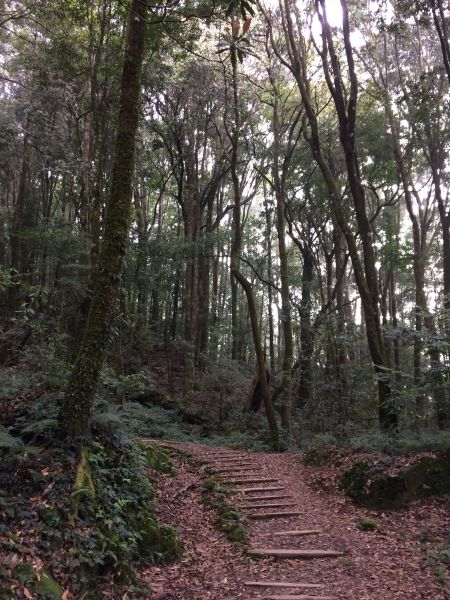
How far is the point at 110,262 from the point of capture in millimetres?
6137

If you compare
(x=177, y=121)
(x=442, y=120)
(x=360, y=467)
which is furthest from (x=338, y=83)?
(x=177, y=121)

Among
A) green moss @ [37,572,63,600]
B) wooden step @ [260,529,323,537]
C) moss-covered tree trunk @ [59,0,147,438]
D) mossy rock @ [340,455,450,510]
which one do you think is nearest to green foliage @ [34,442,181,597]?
green moss @ [37,572,63,600]

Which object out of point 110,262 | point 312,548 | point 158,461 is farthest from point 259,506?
point 110,262

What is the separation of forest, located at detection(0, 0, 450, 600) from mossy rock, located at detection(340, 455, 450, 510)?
0.10 ft

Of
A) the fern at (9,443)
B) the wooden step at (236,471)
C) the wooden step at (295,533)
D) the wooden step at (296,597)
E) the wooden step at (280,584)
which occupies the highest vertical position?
the fern at (9,443)

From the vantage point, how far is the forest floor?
4805mm

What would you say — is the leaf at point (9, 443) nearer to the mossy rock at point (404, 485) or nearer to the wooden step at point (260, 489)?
the wooden step at point (260, 489)

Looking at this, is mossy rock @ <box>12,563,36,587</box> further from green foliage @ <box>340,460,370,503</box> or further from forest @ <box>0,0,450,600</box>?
green foliage @ <box>340,460,370,503</box>

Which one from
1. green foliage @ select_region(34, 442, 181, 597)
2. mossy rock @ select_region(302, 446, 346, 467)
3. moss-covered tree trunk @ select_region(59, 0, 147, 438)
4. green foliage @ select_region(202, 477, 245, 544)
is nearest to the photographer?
green foliage @ select_region(34, 442, 181, 597)

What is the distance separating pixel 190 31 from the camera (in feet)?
43.3

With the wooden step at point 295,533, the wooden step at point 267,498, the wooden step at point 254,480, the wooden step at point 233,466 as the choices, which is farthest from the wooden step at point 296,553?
the wooden step at point 233,466

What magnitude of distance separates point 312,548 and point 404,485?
226cm

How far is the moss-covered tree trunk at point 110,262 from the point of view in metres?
5.82

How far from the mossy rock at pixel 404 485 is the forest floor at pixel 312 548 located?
0.17 metres
